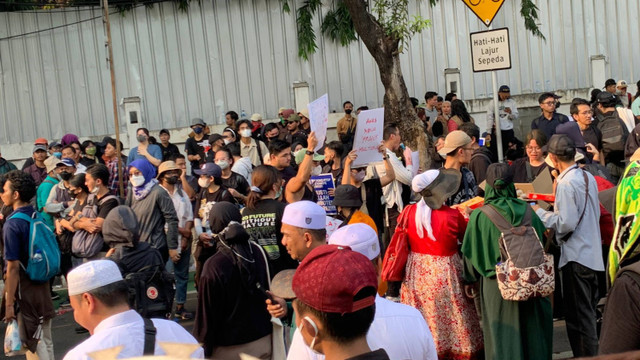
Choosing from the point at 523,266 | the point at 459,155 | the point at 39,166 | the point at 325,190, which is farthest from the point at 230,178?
the point at 39,166

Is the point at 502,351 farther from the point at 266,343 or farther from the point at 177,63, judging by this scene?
the point at 177,63

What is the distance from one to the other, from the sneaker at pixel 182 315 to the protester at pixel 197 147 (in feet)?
18.3

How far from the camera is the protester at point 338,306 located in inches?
117

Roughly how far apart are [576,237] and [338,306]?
4.64 metres

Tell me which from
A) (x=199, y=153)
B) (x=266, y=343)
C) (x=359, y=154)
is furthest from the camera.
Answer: (x=199, y=153)

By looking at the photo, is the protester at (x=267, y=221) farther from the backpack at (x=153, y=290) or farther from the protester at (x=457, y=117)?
the protester at (x=457, y=117)

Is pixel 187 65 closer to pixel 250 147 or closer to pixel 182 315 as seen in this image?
pixel 250 147

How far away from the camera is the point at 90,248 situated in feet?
28.2

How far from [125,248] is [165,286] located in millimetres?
435

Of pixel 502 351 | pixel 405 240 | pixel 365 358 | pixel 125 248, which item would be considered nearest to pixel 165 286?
pixel 125 248

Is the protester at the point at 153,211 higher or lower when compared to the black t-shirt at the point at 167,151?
lower

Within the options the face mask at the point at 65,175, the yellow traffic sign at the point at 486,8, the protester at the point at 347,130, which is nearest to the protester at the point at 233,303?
the yellow traffic sign at the point at 486,8

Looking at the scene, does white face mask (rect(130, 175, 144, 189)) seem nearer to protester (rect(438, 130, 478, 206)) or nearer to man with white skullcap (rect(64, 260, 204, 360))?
protester (rect(438, 130, 478, 206))

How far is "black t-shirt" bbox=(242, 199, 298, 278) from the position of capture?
661 cm
